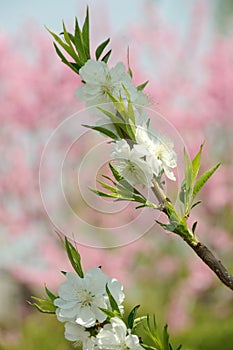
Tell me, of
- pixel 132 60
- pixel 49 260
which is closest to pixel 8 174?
pixel 49 260

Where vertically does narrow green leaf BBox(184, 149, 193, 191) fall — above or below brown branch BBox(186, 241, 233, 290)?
above

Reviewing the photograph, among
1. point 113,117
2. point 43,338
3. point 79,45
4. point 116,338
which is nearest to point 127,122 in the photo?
point 113,117

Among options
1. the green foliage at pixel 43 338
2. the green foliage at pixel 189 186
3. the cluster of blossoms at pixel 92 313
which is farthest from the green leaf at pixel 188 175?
the green foliage at pixel 43 338

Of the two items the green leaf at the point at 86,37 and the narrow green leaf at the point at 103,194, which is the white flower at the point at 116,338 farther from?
the green leaf at the point at 86,37

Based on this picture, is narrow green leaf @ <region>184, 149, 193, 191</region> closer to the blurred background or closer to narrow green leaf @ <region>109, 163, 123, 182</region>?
narrow green leaf @ <region>109, 163, 123, 182</region>

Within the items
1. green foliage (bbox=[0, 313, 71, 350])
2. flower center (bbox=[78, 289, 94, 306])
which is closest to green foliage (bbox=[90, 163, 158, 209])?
flower center (bbox=[78, 289, 94, 306])

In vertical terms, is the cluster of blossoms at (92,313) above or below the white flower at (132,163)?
below
